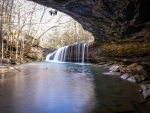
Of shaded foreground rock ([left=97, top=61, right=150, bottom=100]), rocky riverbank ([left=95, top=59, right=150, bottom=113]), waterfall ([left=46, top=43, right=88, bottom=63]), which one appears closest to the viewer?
rocky riverbank ([left=95, top=59, right=150, bottom=113])

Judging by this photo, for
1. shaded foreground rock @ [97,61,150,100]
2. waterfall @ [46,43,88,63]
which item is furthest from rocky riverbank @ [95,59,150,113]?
waterfall @ [46,43,88,63]

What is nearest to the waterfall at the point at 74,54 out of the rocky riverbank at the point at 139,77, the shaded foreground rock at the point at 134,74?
the rocky riverbank at the point at 139,77

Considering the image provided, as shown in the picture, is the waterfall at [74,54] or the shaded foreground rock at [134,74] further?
the waterfall at [74,54]

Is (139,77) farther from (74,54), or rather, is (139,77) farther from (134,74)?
(74,54)

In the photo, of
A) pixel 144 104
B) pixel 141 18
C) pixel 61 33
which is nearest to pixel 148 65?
pixel 141 18

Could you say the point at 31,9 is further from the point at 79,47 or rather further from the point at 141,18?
the point at 141,18

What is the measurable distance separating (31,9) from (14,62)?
721cm

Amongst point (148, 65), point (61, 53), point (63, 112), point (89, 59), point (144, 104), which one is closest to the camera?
point (63, 112)

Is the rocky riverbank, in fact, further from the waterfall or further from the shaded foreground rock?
the waterfall

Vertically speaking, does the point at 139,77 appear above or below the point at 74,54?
below

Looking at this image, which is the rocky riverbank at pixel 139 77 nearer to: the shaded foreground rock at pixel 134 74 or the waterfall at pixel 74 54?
the shaded foreground rock at pixel 134 74

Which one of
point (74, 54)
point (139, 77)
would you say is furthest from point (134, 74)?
point (74, 54)

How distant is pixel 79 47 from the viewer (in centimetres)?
1545

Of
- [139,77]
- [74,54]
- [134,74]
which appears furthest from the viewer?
[74,54]
